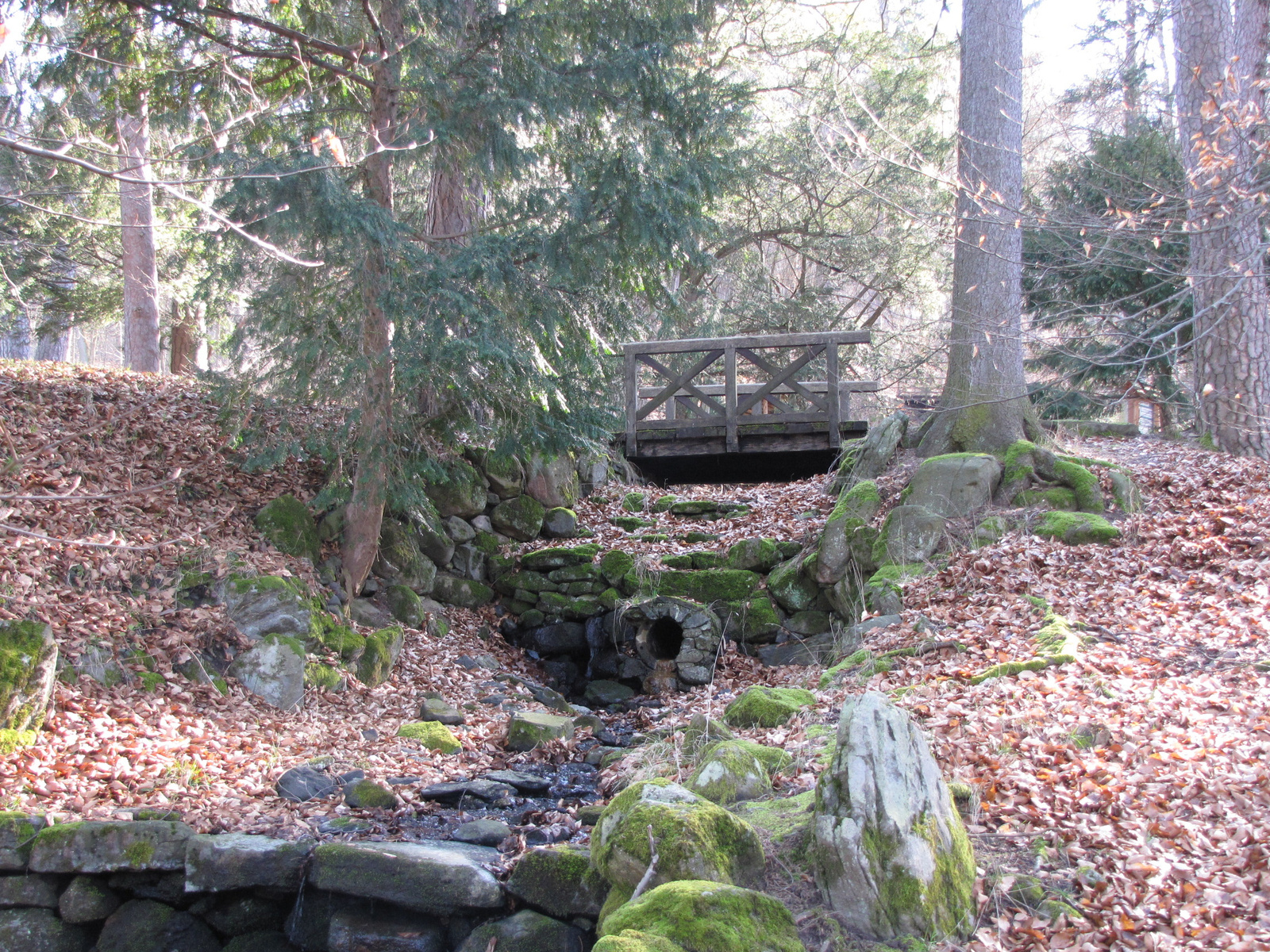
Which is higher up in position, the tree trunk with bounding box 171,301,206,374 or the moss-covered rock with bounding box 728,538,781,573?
the tree trunk with bounding box 171,301,206,374

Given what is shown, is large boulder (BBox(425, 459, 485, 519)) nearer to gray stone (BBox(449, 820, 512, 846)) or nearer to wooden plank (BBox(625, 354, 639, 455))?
wooden plank (BBox(625, 354, 639, 455))

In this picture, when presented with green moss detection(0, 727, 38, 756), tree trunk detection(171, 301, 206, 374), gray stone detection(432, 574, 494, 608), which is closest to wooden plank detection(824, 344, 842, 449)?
gray stone detection(432, 574, 494, 608)

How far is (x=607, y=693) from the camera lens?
9.03 meters

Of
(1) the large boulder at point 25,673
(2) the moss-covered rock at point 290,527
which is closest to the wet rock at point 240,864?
(1) the large boulder at point 25,673

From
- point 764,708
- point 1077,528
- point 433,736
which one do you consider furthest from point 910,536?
point 433,736

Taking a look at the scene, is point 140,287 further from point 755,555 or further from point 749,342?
point 755,555

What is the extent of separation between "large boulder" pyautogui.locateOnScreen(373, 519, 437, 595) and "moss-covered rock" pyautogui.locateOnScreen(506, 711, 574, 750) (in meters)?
2.75

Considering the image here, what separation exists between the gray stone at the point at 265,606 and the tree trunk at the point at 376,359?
1.07 metres

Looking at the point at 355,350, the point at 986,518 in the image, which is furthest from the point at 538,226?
the point at 986,518

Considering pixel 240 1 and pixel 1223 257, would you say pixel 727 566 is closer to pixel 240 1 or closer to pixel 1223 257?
pixel 1223 257

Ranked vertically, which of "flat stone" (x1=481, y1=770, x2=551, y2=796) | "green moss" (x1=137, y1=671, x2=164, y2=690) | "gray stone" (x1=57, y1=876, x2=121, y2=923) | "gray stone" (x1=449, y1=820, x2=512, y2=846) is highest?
"green moss" (x1=137, y1=671, x2=164, y2=690)

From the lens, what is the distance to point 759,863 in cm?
353

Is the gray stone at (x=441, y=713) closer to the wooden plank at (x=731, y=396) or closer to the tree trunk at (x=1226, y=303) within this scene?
the wooden plank at (x=731, y=396)

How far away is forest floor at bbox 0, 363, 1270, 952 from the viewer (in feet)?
10.8
